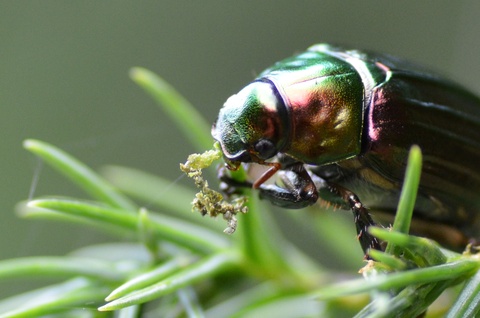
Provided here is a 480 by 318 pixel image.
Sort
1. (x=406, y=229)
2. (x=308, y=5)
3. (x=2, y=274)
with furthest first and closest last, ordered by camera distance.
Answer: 1. (x=308, y=5)
2. (x=2, y=274)
3. (x=406, y=229)

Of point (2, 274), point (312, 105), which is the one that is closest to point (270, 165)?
point (312, 105)

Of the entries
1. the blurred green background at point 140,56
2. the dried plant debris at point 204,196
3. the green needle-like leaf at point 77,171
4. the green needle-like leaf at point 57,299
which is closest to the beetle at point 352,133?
the dried plant debris at point 204,196

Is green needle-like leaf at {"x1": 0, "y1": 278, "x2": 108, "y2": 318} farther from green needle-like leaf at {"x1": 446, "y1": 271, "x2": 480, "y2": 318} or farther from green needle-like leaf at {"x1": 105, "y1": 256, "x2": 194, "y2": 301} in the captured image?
green needle-like leaf at {"x1": 446, "y1": 271, "x2": 480, "y2": 318}

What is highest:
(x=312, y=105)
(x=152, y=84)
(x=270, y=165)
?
(x=152, y=84)

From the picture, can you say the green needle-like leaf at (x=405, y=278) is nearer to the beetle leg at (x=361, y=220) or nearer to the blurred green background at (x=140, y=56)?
the beetle leg at (x=361, y=220)

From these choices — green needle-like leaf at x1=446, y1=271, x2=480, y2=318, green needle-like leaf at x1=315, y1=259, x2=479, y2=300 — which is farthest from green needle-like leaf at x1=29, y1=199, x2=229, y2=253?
green needle-like leaf at x1=446, y1=271, x2=480, y2=318

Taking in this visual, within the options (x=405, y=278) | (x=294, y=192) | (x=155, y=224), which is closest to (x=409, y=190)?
(x=405, y=278)

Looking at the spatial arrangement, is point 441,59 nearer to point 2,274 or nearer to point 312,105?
point 312,105
